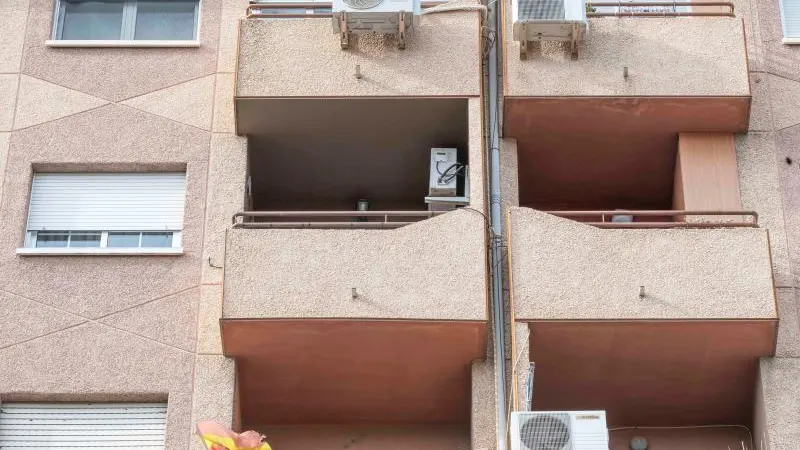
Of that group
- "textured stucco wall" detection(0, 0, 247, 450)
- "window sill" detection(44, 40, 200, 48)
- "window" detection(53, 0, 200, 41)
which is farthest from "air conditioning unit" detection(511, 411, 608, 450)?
"window" detection(53, 0, 200, 41)

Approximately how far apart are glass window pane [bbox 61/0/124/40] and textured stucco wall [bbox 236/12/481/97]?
6.53 ft

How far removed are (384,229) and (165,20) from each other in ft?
14.7

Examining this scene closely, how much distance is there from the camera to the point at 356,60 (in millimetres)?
16172

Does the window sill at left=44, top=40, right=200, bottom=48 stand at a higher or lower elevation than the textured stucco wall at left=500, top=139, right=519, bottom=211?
higher

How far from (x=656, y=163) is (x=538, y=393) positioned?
3387 millimetres

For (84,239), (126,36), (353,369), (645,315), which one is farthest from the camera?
(126,36)

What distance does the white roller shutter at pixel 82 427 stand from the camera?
48.0 ft

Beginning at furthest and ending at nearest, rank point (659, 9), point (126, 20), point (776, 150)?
point (659, 9), point (126, 20), point (776, 150)

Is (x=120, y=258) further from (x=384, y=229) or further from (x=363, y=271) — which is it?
(x=384, y=229)

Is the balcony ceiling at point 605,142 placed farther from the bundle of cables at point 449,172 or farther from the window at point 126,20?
the window at point 126,20

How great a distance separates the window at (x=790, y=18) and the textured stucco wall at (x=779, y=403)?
4514 millimetres

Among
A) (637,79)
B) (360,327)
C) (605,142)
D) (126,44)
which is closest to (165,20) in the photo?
(126,44)

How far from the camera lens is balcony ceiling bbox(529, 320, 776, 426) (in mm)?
14289

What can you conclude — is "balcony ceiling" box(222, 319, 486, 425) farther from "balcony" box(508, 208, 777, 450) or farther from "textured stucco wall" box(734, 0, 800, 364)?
"textured stucco wall" box(734, 0, 800, 364)
